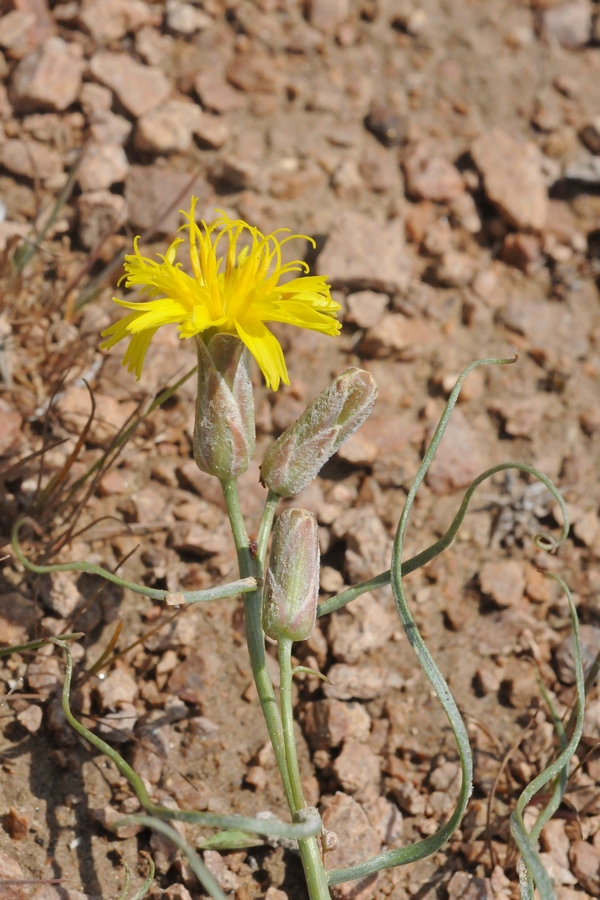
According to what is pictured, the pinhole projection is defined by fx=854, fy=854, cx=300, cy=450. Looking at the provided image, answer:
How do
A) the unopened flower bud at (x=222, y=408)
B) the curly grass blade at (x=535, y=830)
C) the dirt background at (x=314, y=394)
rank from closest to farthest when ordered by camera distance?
the curly grass blade at (x=535, y=830) < the unopened flower bud at (x=222, y=408) < the dirt background at (x=314, y=394)

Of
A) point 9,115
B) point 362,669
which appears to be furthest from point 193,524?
point 9,115

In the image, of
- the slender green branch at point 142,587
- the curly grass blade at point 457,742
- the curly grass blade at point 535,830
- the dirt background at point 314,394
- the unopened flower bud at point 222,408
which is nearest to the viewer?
the curly grass blade at point 535,830

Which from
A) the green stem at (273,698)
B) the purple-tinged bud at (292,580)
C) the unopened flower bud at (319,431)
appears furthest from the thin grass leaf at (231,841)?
the unopened flower bud at (319,431)

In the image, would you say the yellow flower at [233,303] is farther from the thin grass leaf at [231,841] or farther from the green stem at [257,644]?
the thin grass leaf at [231,841]

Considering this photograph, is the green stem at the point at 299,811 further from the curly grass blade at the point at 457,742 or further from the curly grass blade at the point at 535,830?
the curly grass blade at the point at 535,830

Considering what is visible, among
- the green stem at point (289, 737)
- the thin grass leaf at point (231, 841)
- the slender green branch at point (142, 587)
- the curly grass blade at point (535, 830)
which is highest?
the slender green branch at point (142, 587)

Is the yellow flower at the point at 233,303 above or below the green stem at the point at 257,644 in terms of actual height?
above

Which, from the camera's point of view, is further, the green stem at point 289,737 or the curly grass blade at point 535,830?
the green stem at point 289,737
